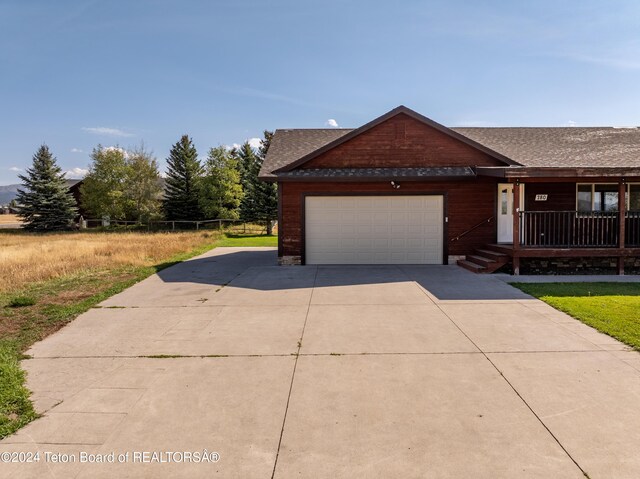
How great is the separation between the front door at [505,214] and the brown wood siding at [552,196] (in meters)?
0.61

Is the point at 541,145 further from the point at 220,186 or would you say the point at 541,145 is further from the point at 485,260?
the point at 220,186

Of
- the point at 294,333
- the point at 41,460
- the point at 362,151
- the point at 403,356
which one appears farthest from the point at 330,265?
the point at 41,460

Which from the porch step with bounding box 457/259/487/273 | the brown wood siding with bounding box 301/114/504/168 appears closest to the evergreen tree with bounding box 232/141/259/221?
the brown wood siding with bounding box 301/114/504/168

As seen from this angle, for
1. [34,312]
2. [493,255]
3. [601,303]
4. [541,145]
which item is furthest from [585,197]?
[34,312]

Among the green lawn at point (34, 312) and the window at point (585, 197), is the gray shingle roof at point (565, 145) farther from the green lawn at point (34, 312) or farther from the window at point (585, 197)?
the green lawn at point (34, 312)

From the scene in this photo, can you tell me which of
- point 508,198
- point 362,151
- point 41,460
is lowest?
point 41,460

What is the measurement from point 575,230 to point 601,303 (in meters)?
5.75

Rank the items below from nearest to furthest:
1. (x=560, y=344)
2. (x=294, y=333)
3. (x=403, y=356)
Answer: (x=403, y=356) → (x=560, y=344) → (x=294, y=333)

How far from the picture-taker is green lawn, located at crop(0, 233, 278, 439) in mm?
4012

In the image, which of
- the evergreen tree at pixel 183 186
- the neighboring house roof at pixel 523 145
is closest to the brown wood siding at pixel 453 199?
the neighboring house roof at pixel 523 145

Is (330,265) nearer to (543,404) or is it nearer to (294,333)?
(294,333)

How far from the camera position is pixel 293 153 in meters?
15.9

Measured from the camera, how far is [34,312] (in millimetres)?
7613

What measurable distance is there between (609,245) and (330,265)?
8.57 m
